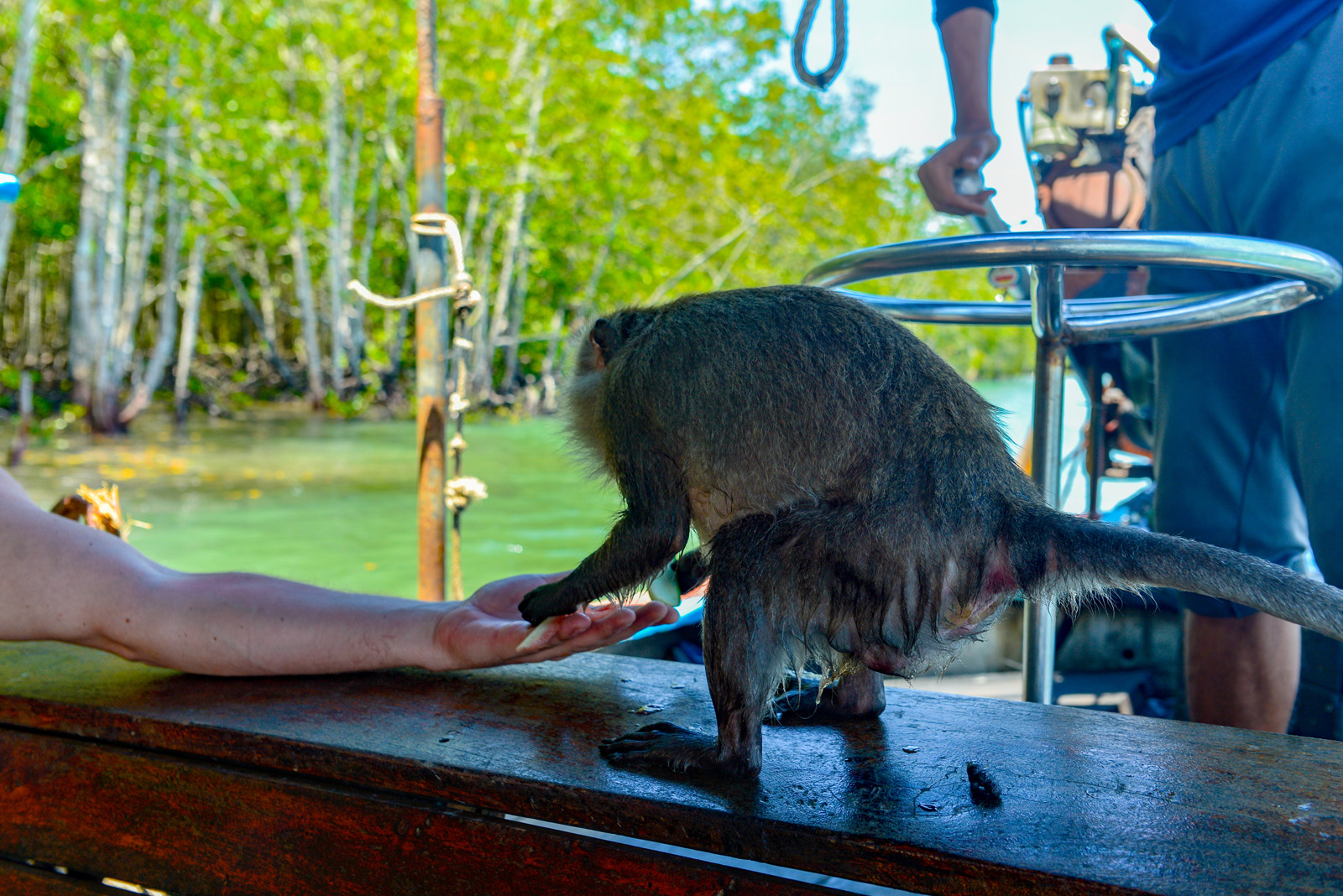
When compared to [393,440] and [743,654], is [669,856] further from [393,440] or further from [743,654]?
[393,440]

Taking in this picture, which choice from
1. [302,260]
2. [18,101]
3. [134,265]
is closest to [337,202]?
[302,260]

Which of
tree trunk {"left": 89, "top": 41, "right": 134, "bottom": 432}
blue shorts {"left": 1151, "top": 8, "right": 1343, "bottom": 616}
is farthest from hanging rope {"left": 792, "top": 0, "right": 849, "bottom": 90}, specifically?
tree trunk {"left": 89, "top": 41, "right": 134, "bottom": 432}

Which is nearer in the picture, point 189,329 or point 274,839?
point 274,839

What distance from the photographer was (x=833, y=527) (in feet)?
4.15

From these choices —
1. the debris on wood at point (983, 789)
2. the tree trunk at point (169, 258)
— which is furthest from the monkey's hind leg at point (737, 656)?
the tree trunk at point (169, 258)

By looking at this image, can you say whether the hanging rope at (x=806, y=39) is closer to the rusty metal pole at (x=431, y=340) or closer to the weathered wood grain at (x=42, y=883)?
the weathered wood grain at (x=42, y=883)

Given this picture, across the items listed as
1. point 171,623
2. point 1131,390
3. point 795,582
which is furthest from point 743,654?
point 1131,390

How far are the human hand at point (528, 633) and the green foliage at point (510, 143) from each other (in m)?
11.7

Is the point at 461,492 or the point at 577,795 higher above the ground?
the point at 577,795

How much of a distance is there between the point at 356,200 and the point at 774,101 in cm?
824

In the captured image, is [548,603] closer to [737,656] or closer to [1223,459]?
[737,656]

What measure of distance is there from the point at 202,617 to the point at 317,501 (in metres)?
9.00

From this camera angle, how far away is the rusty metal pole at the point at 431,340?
4.63 m

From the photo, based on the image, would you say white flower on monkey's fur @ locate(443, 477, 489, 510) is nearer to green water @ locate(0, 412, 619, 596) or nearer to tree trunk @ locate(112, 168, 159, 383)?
green water @ locate(0, 412, 619, 596)
